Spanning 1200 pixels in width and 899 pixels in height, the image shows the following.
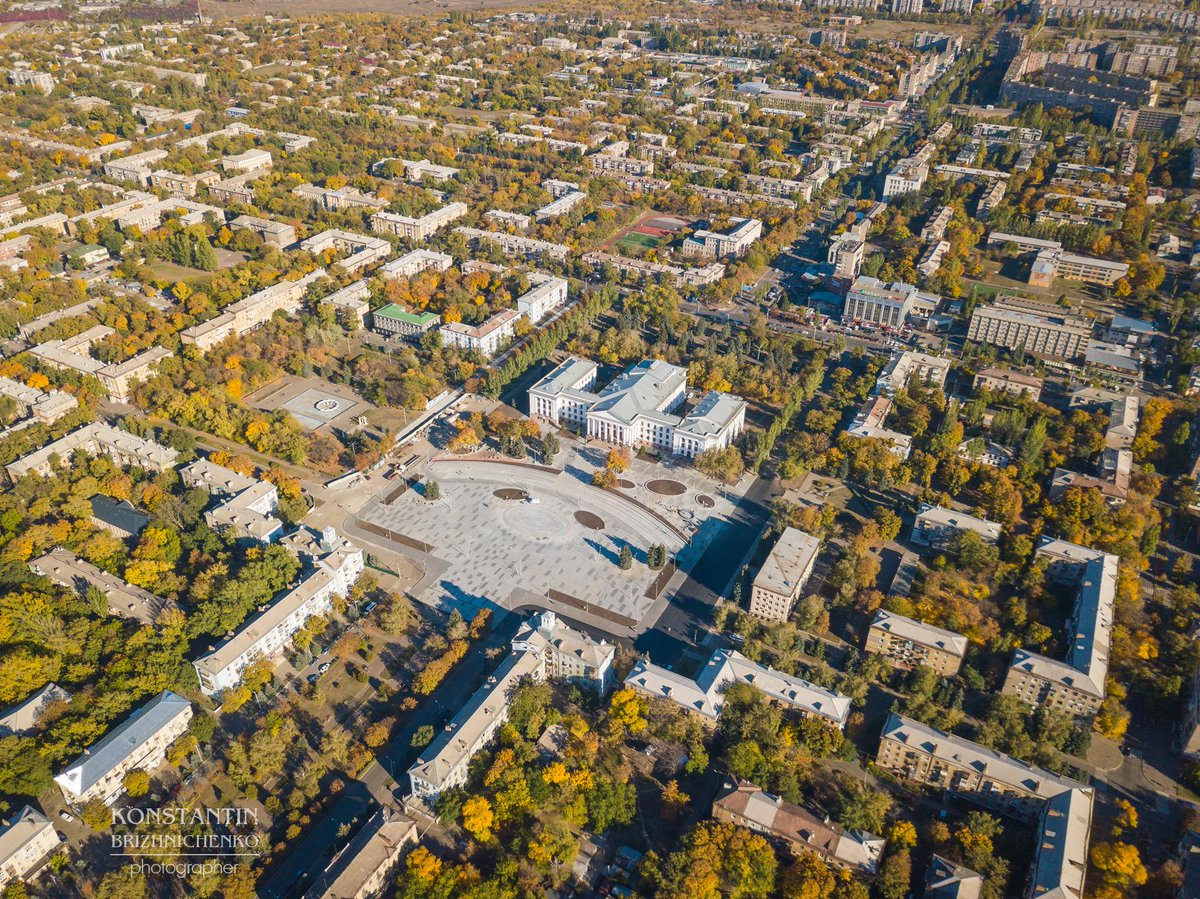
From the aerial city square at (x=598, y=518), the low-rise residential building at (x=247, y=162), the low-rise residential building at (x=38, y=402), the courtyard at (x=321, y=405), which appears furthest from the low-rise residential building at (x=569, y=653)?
the low-rise residential building at (x=247, y=162)

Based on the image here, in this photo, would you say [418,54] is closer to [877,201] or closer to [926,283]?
[877,201]

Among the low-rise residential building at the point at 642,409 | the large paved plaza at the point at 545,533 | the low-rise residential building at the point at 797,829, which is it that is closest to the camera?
the low-rise residential building at the point at 797,829

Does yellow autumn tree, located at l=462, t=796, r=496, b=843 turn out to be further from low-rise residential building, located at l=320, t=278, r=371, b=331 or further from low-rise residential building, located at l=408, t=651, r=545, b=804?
low-rise residential building, located at l=320, t=278, r=371, b=331

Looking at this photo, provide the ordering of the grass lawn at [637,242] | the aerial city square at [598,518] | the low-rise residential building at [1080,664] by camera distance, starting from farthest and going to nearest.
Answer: the grass lawn at [637,242], the low-rise residential building at [1080,664], the aerial city square at [598,518]

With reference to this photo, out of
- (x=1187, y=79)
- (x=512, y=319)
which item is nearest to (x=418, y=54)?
(x=512, y=319)

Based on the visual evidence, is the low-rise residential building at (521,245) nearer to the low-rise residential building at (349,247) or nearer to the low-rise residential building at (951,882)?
the low-rise residential building at (349,247)

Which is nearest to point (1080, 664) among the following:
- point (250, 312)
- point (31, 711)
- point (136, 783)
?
point (136, 783)

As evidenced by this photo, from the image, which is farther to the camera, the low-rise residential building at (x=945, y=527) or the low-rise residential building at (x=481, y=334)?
the low-rise residential building at (x=481, y=334)
